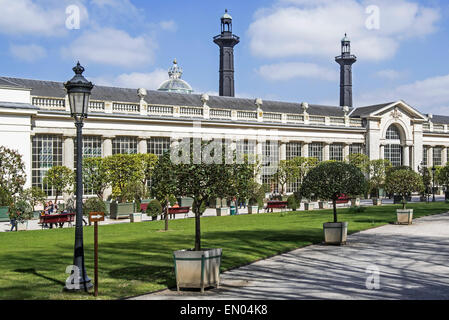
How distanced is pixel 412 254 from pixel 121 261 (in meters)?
8.37

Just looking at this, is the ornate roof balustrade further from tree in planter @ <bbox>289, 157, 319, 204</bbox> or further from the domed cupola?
the domed cupola

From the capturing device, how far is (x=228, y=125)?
47.1 meters

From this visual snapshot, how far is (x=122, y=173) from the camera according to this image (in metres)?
35.3

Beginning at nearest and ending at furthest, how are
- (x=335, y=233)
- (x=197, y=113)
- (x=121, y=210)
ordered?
(x=335, y=233)
(x=121, y=210)
(x=197, y=113)

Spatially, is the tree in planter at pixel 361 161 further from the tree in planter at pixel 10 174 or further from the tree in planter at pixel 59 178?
the tree in planter at pixel 10 174

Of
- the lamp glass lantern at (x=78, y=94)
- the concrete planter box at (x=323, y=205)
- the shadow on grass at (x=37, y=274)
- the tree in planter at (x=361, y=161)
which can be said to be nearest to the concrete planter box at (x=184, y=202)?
the concrete planter box at (x=323, y=205)

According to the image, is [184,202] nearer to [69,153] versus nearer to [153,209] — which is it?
[69,153]

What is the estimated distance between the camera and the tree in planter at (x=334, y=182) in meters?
18.0

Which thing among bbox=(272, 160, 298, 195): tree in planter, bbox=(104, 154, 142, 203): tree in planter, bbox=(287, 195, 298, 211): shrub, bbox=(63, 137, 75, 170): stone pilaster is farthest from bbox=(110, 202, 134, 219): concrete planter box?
bbox=(272, 160, 298, 195): tree in planter

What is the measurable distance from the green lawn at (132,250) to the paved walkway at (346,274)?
3.14 ft

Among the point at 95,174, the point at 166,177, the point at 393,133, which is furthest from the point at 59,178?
the point at 393,133

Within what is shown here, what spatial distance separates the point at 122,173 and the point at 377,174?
2899 centimetres

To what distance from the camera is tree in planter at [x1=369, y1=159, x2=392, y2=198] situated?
5081 centimetres
